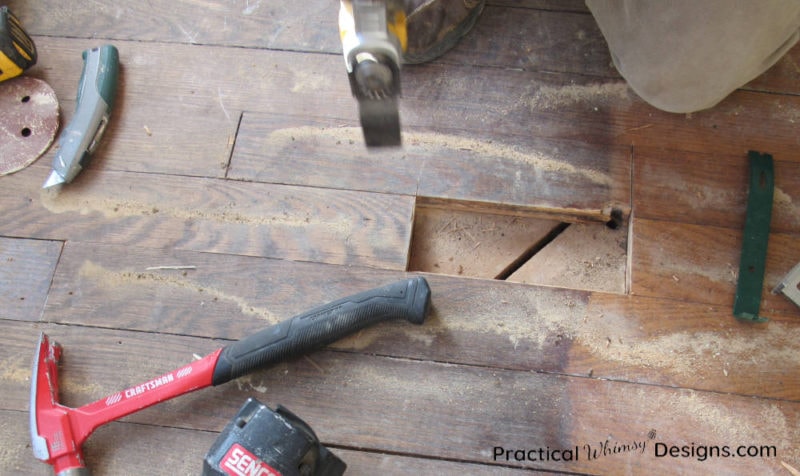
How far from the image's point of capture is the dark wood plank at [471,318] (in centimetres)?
114

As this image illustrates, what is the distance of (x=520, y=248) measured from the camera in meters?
1.31

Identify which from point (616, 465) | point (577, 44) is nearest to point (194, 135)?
point (577, 44)

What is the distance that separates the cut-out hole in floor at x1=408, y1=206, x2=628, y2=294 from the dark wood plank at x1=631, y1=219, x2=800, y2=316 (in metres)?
0.05

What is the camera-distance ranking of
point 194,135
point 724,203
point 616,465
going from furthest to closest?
point 194,135 → point 724,203 → point 616,465

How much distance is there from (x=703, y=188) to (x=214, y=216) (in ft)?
3.45

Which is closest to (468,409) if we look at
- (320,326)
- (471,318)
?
(471,318)

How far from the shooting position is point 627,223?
1.26 m

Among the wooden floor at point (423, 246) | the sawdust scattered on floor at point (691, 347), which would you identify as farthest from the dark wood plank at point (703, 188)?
the sawdust scattered on floor at point (691, 347)

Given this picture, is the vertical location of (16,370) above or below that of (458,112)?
below

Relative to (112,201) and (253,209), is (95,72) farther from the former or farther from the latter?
(253,209)

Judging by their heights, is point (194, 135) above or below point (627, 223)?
above

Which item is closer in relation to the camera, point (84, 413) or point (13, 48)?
point (84, 413)

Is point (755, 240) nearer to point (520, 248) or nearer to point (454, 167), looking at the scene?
point (520, 248)

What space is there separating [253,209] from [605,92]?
831 millimetres
